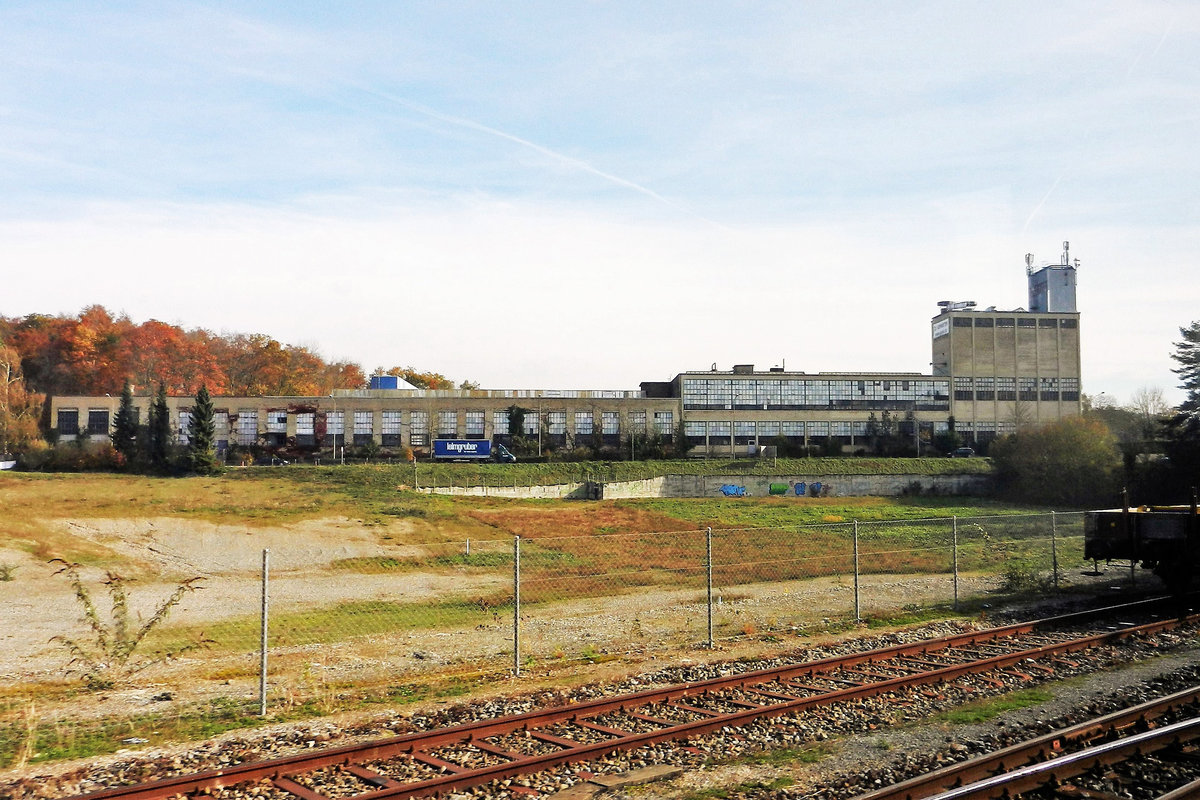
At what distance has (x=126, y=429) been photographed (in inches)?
3297

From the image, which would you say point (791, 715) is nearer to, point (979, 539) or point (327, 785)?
point (327, 785)

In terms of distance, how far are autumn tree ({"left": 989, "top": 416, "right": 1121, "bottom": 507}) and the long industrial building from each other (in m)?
26.1

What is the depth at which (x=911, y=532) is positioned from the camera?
137 feet

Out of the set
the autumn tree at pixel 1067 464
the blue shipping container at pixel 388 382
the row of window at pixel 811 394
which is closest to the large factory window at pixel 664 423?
the row of window at pixel 811 394

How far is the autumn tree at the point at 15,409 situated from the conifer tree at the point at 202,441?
14.8m

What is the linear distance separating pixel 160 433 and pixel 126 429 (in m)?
3.92

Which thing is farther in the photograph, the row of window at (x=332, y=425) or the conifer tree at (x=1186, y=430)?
the row of window at (x=332, y=425)

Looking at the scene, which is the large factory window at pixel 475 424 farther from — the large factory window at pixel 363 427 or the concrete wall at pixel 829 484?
the concrete wall at pixel 829 484

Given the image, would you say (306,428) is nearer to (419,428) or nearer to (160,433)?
(419,428)

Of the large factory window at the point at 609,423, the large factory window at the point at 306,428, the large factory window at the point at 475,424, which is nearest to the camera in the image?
the large factory window at the point at 306,428

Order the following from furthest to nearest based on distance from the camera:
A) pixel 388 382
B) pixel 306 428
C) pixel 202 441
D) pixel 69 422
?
pixel 388 382 < pixel 306 428 < pixel 69 422 < pixel 202 441

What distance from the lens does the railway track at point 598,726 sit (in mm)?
8305

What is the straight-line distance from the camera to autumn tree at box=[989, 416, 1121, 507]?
2579 inches

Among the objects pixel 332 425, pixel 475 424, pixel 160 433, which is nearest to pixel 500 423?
pixel 475 424
